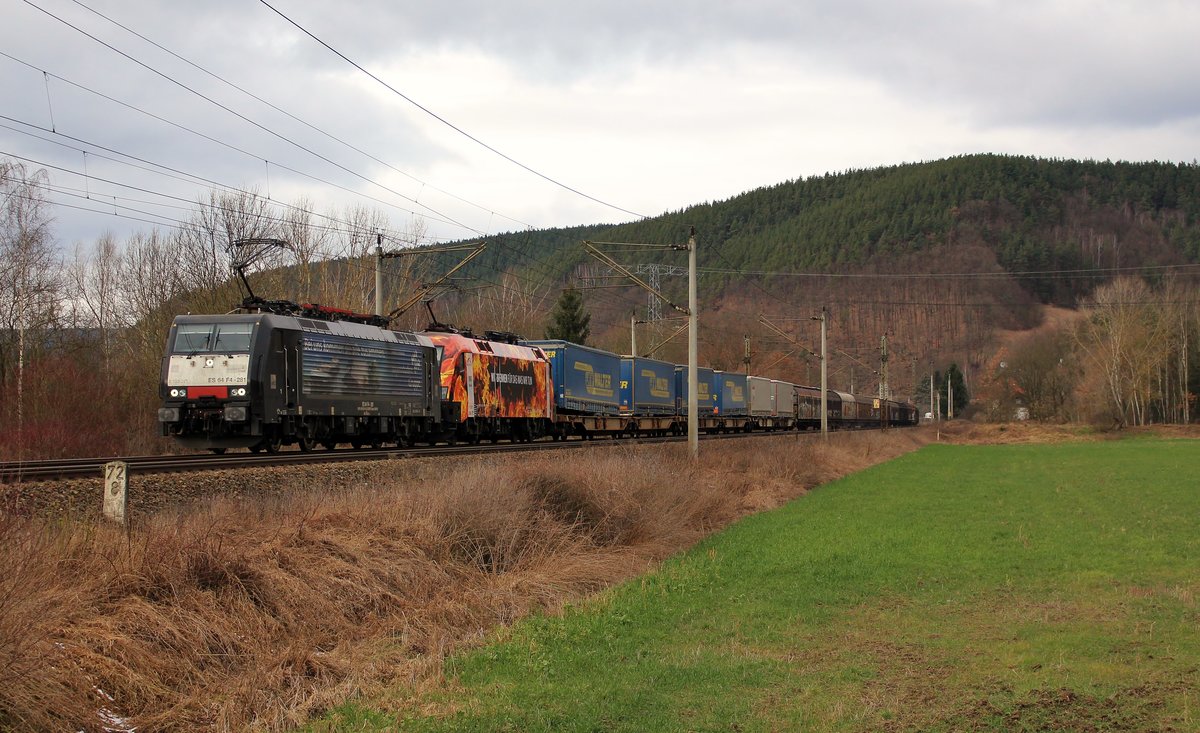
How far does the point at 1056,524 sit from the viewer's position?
21859mm

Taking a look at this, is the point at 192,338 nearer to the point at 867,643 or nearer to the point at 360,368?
the point at 360,368

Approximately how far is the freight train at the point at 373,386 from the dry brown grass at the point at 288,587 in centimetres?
542

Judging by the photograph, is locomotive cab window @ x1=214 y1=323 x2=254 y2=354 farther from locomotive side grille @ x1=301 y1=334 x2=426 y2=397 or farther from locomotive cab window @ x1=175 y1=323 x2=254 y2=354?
locomotive side grille @ x1=301 y1=334 x2=426 y2=397

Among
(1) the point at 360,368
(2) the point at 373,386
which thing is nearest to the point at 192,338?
(1) the point at 360,368

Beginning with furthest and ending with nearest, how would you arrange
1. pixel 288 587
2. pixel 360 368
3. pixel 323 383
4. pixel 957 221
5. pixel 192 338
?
pixel 957 221
pixel 360 368
pixel 323 383
pixel 192 338
pixel 288 587

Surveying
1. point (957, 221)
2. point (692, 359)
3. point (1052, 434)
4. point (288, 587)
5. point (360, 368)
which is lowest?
point (1052, 434)

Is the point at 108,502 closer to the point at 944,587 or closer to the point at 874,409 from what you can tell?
the point at 944,587

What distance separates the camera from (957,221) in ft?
577

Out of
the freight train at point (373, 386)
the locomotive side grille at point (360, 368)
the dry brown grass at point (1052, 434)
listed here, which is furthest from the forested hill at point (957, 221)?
the locomotive side grille at point (360, 368)

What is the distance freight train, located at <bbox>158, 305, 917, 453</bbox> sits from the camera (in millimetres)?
20422

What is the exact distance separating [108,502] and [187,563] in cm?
225

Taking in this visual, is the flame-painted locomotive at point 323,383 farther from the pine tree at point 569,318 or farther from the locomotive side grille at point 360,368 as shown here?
the pine tree at point 569,318

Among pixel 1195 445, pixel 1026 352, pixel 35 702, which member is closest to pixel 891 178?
pixel 1026 352

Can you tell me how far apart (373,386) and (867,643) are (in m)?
17.0
